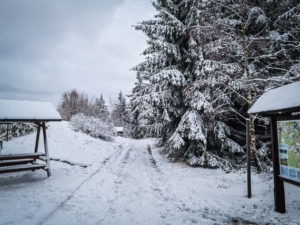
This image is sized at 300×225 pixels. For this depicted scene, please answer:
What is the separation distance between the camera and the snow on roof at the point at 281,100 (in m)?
3.69

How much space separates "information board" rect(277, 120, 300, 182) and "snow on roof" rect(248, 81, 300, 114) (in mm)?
596

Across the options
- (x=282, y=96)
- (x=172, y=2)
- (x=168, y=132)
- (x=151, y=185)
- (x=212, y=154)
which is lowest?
(x=151, y=185)

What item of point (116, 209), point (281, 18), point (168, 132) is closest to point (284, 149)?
point (116, 209)

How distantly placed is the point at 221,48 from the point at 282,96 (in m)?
4.42

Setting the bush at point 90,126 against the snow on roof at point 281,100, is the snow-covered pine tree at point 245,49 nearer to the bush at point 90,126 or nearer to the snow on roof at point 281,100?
the snow on roof at point 281,100

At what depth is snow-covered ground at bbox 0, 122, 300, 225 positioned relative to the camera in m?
4.27

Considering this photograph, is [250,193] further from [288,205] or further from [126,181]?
[126,181]

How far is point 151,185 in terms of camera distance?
7.08 meters

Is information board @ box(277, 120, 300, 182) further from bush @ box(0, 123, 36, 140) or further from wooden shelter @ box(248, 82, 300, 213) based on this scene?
bush @ box(0, 123, 36, 140)

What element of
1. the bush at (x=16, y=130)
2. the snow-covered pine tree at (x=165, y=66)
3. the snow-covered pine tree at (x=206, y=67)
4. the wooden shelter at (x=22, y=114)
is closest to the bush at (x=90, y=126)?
the bush at (x=16, y=130)

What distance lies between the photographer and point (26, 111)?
283 inches

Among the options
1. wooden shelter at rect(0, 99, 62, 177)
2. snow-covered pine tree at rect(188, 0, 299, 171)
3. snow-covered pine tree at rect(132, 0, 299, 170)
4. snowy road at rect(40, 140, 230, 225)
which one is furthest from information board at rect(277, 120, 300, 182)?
wooden shelter at rect(0, 99, 62, 177)

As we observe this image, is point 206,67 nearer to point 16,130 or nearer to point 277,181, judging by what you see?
point 277,181

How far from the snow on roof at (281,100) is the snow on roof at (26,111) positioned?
7.56m
